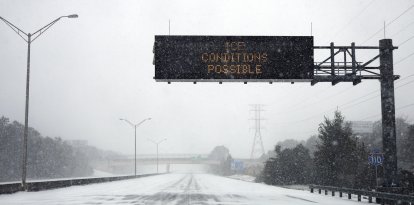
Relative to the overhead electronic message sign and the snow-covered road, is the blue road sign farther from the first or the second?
the overhead electronic message sign

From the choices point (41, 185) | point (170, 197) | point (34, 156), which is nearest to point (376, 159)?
point (170, 197)

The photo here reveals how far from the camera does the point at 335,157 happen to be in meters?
50.1

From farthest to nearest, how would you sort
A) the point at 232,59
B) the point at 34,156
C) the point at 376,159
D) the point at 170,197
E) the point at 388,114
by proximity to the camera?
1. the point at 34,156
2. the point at 170,197
3. the point at 388,114
4. the point at 232,59
5. the point at 376,159

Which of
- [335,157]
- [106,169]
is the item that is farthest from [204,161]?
[335,157]

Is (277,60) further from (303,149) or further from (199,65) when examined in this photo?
(303,149)

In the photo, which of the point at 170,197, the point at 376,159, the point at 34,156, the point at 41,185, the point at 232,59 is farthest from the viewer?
the point at 34,156

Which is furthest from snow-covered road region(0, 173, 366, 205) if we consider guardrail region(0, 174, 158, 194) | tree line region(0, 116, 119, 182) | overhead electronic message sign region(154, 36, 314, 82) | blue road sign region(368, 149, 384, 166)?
tree line region(0, 116, 119, 182)

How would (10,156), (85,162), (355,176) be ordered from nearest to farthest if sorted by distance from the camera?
(355,176)
(10,156)
(85,162)

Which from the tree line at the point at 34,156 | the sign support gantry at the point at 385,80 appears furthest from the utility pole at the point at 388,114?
the tree line at the point at 34,156

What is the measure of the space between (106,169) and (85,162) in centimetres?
4780

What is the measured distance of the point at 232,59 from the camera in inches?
986

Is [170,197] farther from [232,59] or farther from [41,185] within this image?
[41,185]

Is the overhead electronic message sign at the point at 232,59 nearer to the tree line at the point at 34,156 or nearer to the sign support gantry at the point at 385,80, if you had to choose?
the sign support gantry at the point at 385,80

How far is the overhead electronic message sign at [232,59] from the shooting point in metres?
25.0
